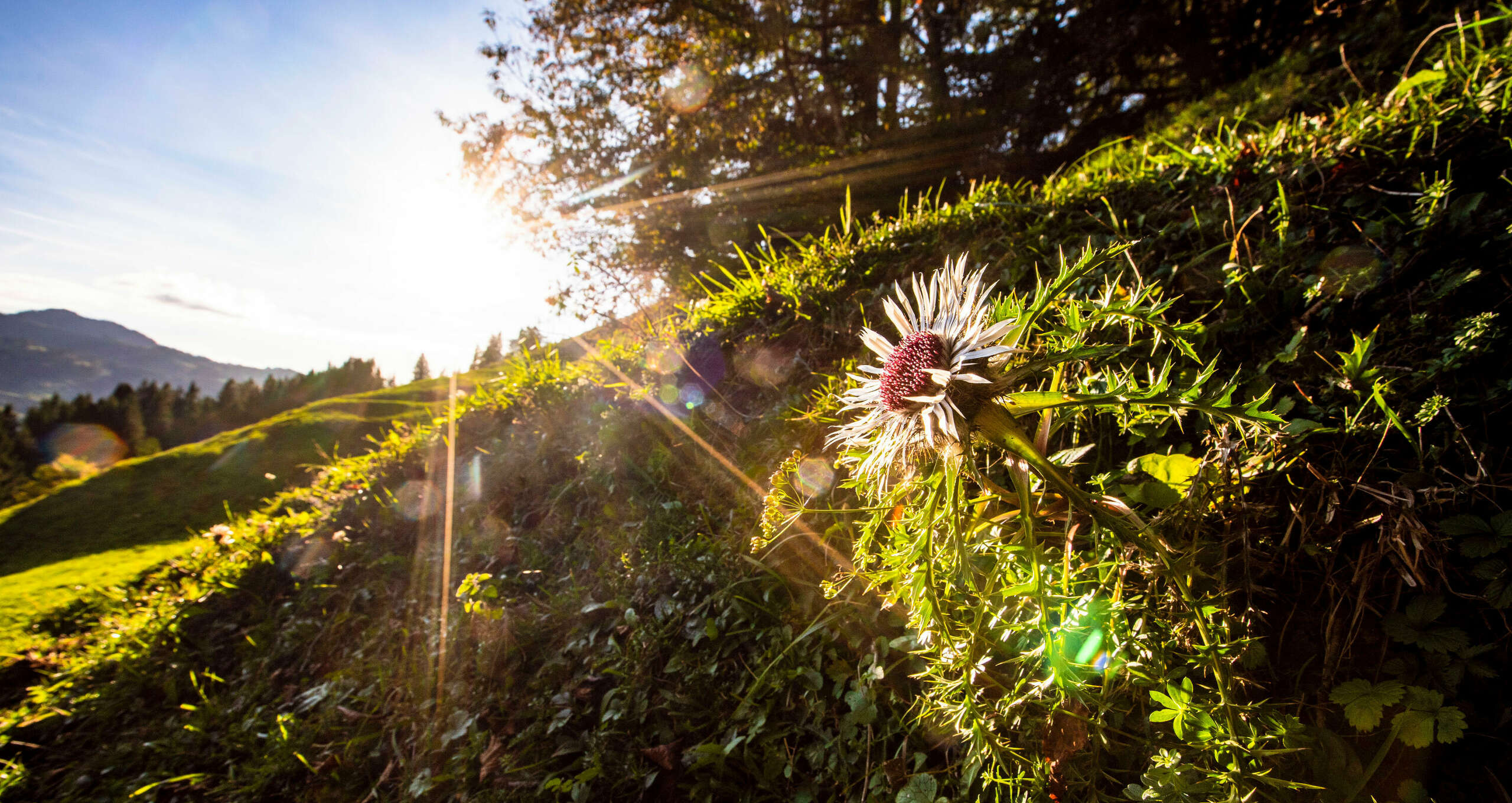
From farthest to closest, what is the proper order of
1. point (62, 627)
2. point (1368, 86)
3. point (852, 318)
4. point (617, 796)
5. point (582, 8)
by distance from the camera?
point (582, 8) < point (62, 627) < point (1368, 86) < point (852, 318) < point (617, 796)

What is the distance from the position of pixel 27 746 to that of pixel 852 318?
518 cm

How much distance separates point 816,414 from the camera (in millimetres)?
1902

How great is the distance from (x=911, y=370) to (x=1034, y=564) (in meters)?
0.39

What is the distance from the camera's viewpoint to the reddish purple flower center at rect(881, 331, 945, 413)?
1.01m

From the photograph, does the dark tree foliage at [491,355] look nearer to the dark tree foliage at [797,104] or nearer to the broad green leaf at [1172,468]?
the dark tree foliage at [797,104]

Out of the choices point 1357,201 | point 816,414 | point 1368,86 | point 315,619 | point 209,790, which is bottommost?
point 209,790

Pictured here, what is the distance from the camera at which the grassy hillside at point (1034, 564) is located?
39.9 inches

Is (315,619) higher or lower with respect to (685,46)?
lower

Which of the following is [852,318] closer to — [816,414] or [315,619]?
[816,414]

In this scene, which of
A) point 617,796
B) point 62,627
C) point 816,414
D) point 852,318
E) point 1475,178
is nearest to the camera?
point 1475,178

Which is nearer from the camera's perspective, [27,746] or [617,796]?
[617,796]

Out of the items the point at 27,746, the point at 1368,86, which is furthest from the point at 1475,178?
the point at 27,746

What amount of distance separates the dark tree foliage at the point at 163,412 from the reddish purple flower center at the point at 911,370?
1980cm

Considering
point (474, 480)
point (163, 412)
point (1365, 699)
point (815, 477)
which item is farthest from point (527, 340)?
point (163, 412)
